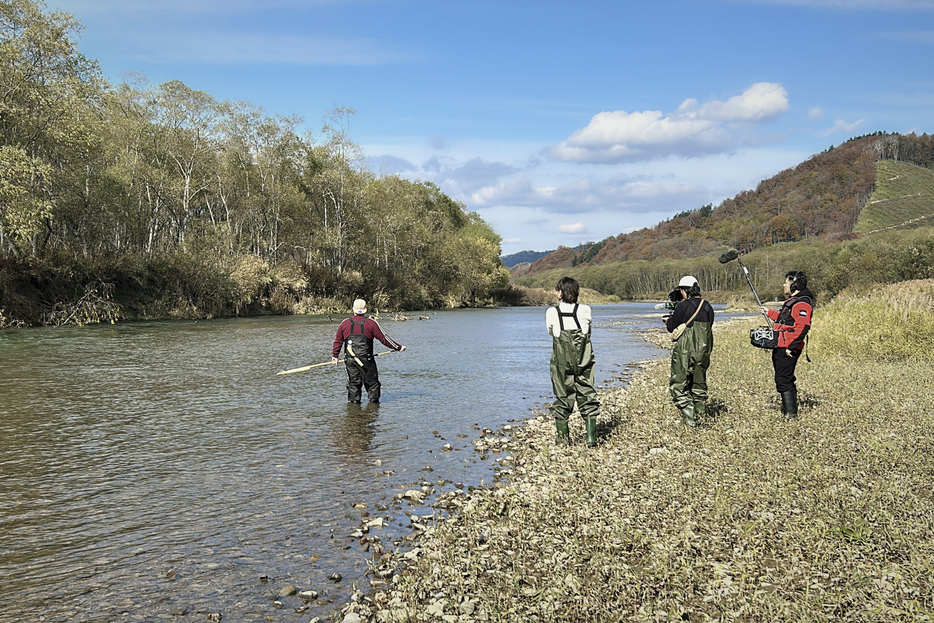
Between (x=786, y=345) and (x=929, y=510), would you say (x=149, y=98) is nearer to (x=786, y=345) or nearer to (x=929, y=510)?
(x=786, y=345)

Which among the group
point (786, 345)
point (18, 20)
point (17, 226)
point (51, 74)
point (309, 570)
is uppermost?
point (18, 20)

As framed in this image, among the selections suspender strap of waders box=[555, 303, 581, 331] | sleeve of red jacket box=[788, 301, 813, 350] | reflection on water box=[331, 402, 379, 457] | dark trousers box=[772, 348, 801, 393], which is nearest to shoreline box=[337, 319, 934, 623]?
dark trousers box=[772, 348, 801, 393]

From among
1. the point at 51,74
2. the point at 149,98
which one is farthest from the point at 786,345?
the point at 149,98

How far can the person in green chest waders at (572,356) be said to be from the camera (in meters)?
9.17

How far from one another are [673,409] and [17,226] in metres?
34.1

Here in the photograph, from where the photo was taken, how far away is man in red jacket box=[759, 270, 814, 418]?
32.4 ft

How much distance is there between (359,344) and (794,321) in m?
8.63

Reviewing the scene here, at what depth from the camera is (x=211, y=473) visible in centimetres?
883

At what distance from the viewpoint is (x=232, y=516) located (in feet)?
23.4

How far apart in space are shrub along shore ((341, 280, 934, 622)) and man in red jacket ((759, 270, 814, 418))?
51cm

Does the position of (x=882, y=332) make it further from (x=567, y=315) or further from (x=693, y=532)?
(x=693, y=532)

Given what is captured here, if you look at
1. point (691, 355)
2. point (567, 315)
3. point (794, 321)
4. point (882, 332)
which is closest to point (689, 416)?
point (691, 355)

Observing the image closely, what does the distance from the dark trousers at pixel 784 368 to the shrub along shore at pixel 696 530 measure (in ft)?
2.07

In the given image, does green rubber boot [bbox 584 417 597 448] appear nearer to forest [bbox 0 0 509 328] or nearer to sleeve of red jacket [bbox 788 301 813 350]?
sleeve of red jacket [bbox 788 301 813 350]
